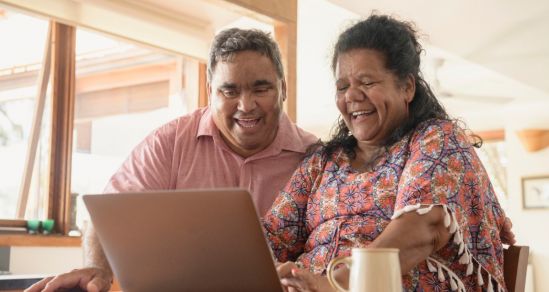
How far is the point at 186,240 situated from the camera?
1.15m

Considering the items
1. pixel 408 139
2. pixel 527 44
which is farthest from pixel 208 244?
pixel 527 44

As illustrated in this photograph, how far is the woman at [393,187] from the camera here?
1.41 metres

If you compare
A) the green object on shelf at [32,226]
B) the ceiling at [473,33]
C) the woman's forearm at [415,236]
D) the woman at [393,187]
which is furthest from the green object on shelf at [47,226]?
the woman's forearm at [415,236]

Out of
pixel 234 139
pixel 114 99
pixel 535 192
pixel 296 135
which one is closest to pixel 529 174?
pixel 535 192

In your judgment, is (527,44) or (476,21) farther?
(527,44)

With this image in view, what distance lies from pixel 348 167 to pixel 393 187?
194mm

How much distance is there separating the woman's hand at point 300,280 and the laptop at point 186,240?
0.12 feet

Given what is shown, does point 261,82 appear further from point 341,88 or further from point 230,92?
point 341,88

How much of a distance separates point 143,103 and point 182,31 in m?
0.61

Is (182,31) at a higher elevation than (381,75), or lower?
higher

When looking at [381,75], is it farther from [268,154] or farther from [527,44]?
[527,44]

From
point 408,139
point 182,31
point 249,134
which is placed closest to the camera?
point 408,139

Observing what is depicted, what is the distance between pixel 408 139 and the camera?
1622 millimetres

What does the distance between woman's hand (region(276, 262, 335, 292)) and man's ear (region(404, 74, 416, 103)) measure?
63cm
